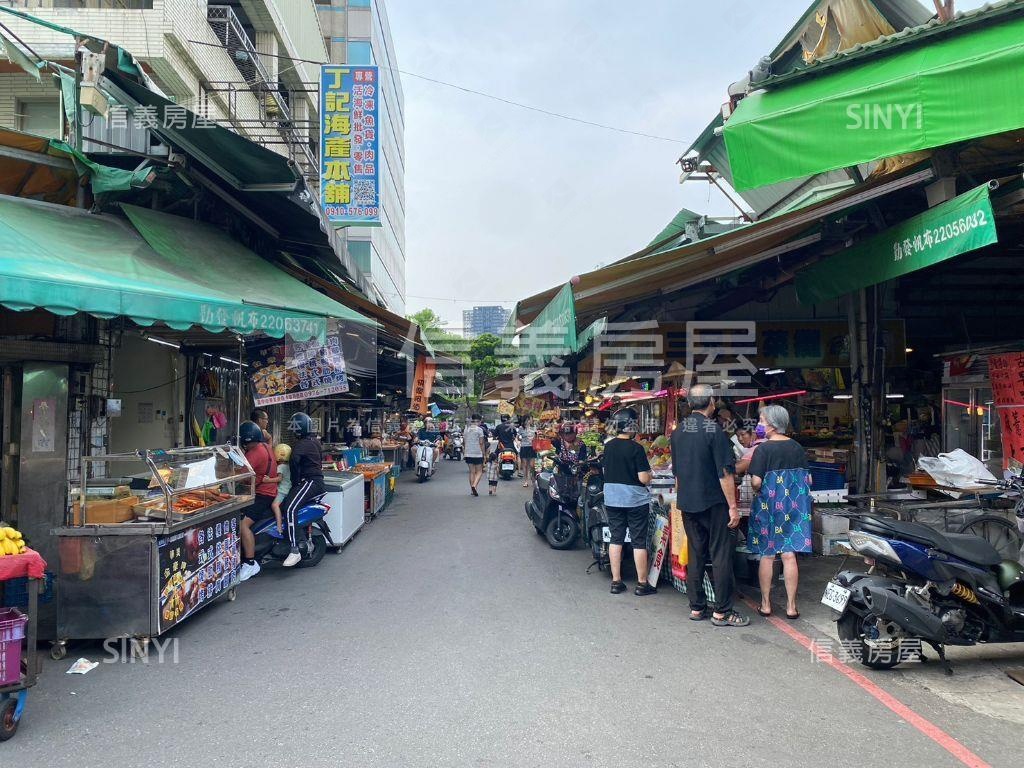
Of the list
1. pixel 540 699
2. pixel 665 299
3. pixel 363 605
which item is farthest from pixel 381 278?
pixel 540 699

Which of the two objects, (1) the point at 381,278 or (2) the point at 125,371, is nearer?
(2) the point at 125,371

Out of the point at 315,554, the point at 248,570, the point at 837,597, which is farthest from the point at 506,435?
the point at 837,597

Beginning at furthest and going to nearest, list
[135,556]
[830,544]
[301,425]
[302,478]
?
[301,425] < [302,478] < [830,544] < [135,556]

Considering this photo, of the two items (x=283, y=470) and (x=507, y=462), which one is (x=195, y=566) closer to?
(x=283, y=470)

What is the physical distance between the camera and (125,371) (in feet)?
26.7

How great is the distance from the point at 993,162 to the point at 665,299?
4.12 meters

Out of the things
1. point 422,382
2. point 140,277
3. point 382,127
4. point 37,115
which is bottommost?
point 422,382

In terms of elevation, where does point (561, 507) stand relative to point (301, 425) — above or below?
below

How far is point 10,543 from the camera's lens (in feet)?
12.9

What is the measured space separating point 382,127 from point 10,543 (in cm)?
2930

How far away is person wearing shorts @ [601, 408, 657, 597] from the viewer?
671cm

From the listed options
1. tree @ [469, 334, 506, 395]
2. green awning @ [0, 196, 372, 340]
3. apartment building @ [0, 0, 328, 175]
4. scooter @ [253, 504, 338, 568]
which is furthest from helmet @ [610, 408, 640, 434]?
tree @ [469, 334, 506, 395]

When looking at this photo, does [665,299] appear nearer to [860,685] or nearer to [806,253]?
[806,253]

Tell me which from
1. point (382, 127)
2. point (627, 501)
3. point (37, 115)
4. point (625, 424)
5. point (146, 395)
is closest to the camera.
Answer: point (627, 501)
